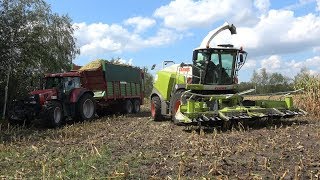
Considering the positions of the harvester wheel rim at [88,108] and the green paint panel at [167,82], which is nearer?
the green paint panel at [167,82]

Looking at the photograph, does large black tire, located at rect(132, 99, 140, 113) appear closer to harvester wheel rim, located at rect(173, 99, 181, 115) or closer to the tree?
the tree

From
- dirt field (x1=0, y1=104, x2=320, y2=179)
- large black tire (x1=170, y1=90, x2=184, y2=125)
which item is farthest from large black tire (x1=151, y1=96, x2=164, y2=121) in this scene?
dirt field (x1=0, y1=104, x2=320, y2=179)

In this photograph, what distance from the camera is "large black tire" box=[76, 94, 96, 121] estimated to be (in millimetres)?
16250

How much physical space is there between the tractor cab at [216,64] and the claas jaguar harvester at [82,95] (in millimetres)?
4618

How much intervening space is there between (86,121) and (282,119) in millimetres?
6781

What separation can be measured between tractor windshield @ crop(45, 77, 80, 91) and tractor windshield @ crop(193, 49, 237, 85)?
487 cm

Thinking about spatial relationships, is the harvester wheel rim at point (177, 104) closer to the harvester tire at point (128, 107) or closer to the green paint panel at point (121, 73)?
the green paint panel at point (121, 73)

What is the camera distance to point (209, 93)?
1423cm

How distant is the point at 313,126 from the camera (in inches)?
471

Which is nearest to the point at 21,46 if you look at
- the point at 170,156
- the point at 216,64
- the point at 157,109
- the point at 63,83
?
the point at 63,83

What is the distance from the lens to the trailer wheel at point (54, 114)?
14383mm

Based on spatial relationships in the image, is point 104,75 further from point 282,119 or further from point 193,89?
point 282,119

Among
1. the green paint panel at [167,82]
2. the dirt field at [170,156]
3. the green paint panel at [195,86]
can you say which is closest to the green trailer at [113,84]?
the green paint panel at [167,82]

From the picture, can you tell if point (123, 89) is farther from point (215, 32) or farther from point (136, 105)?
point (215, 32)
